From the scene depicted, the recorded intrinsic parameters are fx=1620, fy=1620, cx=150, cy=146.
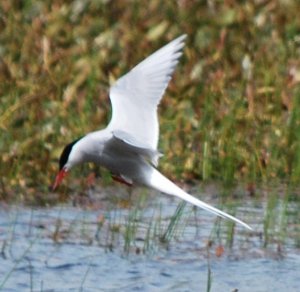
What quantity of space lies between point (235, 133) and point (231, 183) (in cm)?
55

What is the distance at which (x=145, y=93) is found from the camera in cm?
800

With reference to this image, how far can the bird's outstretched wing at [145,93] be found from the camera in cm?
784

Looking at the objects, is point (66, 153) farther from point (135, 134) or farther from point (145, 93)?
point (145, 93)

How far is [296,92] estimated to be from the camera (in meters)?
9.92

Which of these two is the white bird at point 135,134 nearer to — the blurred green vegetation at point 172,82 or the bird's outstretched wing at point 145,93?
the bird's outstretched wing at point 145,93

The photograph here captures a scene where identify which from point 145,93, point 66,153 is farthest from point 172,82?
point 66,153

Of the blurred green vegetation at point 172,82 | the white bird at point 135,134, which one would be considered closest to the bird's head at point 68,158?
the white bird at point 135,134

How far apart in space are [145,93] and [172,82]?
89.3 inches

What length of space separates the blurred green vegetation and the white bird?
1019mm

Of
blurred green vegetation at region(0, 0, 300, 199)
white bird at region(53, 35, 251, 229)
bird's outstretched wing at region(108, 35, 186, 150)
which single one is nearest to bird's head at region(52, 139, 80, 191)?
white bird at region(53, 35, 251, 229)

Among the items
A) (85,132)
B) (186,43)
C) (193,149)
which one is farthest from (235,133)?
(186,43)

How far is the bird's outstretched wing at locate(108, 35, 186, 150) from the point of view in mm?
7844

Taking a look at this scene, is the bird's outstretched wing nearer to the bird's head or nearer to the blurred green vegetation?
the bird's head

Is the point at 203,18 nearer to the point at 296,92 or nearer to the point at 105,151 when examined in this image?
the point at 296,92
